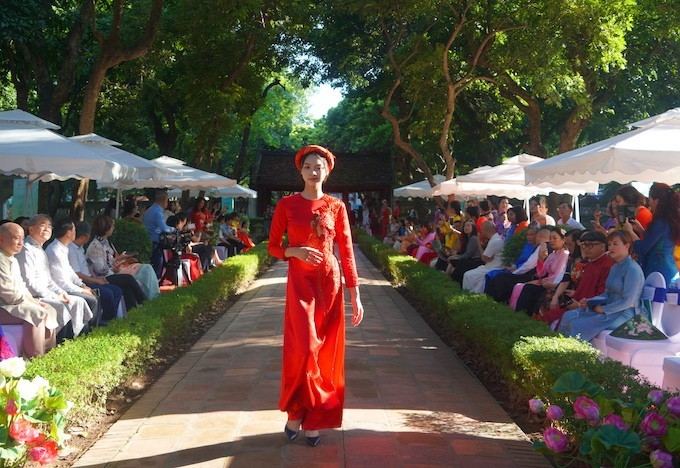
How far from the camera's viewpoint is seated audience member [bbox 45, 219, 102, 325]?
7.49 meters

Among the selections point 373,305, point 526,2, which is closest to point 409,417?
point 373,305

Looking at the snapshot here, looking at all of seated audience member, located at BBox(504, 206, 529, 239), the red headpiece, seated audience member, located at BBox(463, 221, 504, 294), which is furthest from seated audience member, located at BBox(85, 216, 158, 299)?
seated audience member, located at BBox(504, 206, 529, 239)

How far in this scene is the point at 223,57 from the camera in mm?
21234

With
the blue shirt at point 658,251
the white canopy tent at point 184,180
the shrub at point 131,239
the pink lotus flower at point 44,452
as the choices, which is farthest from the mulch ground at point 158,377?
the white canopy tent at point 184,180

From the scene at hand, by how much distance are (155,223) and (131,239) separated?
42.3 inches

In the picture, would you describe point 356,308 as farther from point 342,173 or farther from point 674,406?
point 342,173

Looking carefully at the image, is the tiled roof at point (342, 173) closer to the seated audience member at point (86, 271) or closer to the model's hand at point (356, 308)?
the seated audience member at point (86, 271)

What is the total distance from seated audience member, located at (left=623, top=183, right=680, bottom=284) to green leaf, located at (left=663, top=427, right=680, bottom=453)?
150 inches

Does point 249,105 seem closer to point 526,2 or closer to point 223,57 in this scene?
point 223,57

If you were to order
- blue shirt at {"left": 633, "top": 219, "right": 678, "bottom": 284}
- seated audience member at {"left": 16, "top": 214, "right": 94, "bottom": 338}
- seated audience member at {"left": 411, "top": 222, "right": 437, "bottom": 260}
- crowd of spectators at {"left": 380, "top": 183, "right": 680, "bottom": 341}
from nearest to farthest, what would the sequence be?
1. crowd of spectators at {"left": 380, "top": 183, "right": 680, "bottom": 341}
2. blue shirt at {"left": 633, "top": 219, "right": 678, "bottom": 284}
3. seated audience member at {"left": 16, "top": 214, "right": 94, "bottom": 338}
4. seated audience member at {"left": 411, "top": 222, "right": 437, "bottom": 260}

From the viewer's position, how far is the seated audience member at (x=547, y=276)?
8.41m

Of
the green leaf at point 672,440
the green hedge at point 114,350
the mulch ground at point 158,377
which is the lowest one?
the mulch ground at point 158,377

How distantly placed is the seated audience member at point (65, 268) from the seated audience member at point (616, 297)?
4.45 metres

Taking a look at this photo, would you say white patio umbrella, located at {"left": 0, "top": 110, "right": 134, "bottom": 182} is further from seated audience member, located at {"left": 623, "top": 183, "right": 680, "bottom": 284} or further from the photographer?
seated audience member, located at {"left": 623, "top": 183, "right": 680, "bottom": 284}
